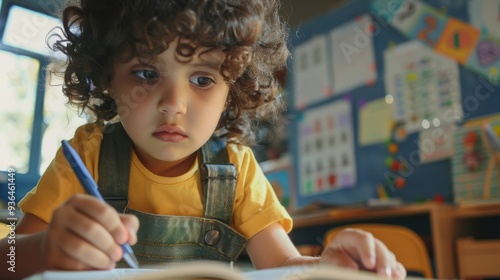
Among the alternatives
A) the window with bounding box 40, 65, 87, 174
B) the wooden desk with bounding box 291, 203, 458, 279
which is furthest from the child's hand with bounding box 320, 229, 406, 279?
the wooden desk with bounding box 291, 203, 458, 279

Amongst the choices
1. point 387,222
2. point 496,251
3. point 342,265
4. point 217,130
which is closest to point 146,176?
point 217,130

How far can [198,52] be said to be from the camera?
604 mm

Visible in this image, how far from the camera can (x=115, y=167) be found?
639 millimetres

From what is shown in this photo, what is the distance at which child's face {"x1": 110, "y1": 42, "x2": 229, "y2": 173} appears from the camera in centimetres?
58

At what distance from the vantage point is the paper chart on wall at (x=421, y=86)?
222 cm

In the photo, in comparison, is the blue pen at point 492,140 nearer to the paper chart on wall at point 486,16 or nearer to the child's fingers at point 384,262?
the paper chart on wall at point 486,16

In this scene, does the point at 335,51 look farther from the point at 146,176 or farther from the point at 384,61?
the point at 146,176

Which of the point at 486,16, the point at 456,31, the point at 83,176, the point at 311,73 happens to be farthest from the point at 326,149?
the point at 83,176

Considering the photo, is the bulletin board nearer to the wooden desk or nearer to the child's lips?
Result: the wooden desk

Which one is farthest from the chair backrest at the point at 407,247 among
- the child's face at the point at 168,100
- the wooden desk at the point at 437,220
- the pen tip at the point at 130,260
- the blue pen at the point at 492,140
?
the pen tip at the point at 130,260

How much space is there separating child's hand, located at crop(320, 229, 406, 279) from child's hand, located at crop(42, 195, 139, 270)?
214 millimetres

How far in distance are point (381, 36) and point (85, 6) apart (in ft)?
6.97

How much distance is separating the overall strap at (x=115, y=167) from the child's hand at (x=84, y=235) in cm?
24

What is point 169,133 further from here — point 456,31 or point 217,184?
point 456,31
